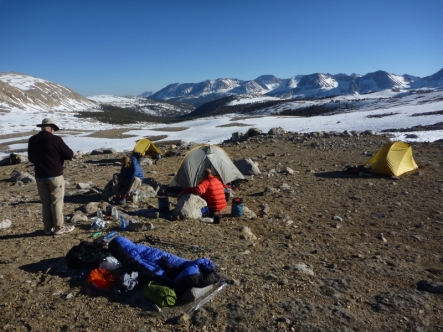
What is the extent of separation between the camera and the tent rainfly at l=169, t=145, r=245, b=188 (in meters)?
11.5

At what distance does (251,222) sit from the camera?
864cm

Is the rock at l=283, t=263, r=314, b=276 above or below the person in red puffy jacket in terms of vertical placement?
below

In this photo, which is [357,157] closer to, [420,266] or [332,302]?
[420,266]

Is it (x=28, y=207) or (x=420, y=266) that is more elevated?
(x=28, y=207)

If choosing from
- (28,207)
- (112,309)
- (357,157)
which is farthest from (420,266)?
(357,157)

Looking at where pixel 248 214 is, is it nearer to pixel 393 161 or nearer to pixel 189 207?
pixel 189 207

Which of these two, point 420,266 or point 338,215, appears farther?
point 338,215

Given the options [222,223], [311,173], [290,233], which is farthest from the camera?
[311,173]

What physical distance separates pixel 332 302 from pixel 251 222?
13.1 feet

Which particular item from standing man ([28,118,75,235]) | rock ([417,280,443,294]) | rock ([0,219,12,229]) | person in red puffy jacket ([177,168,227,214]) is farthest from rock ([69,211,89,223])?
rock ([417,280,443,294])

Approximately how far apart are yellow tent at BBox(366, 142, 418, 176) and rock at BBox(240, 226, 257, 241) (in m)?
7.94

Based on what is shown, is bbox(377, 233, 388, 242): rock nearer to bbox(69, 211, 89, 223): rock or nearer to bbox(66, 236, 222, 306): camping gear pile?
bbox(66, 236, 222, 306): camping gear pile

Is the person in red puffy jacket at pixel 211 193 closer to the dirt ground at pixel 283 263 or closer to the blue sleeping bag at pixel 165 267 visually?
the dirt ground at pixel 283 263

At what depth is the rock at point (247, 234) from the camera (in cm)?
742
